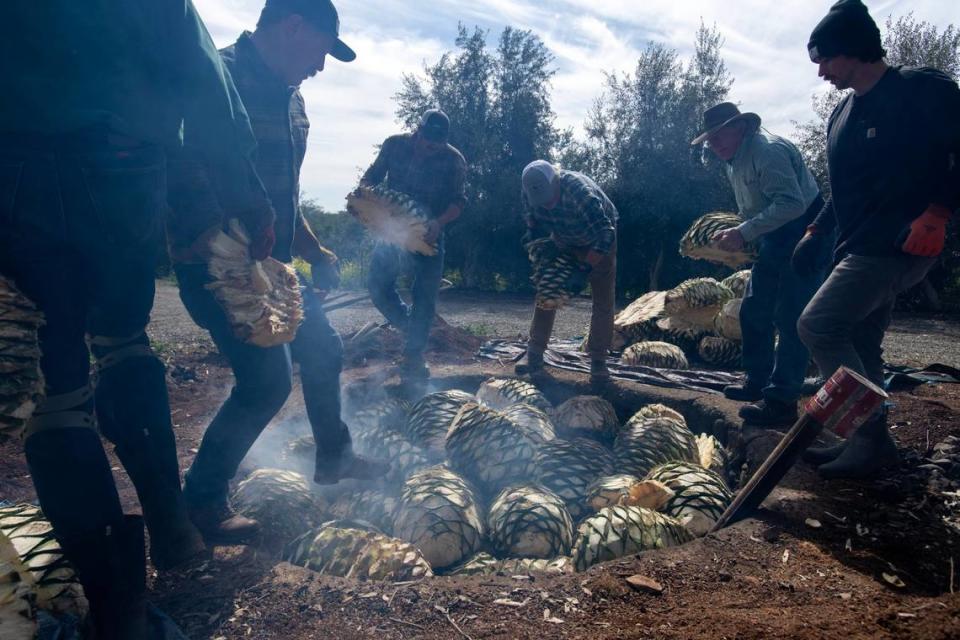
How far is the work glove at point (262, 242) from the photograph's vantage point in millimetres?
2432

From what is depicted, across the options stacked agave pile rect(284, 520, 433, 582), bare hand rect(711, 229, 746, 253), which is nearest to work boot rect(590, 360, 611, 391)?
bare hand rect(711, 229, 746, 253)

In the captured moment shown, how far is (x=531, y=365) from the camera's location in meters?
5.23

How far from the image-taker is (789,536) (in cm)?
224

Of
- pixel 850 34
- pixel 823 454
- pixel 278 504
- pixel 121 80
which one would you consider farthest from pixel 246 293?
pixel 850 34

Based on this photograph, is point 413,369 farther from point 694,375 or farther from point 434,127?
point 694,375

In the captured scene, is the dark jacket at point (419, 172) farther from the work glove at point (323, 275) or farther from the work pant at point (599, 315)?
the work glove at point (323, 275)

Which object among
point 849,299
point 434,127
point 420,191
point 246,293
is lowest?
point 246,293

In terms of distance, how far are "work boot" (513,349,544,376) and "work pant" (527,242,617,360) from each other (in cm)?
3

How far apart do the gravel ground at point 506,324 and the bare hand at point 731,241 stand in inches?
148

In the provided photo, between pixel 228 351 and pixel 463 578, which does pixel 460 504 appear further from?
pixel 228 351

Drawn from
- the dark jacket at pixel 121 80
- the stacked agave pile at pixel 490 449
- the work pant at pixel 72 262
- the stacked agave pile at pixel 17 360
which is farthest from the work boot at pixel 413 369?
the stacked agave pile at pixel 17 360

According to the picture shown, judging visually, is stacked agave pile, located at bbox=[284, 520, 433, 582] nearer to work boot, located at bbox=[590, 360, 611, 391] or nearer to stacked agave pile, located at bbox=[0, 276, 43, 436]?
stacked agave pile, located at bbox=[0, 276, 43, 436]

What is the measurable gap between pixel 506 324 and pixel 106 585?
9873 mm

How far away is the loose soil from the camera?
1.66 metres
